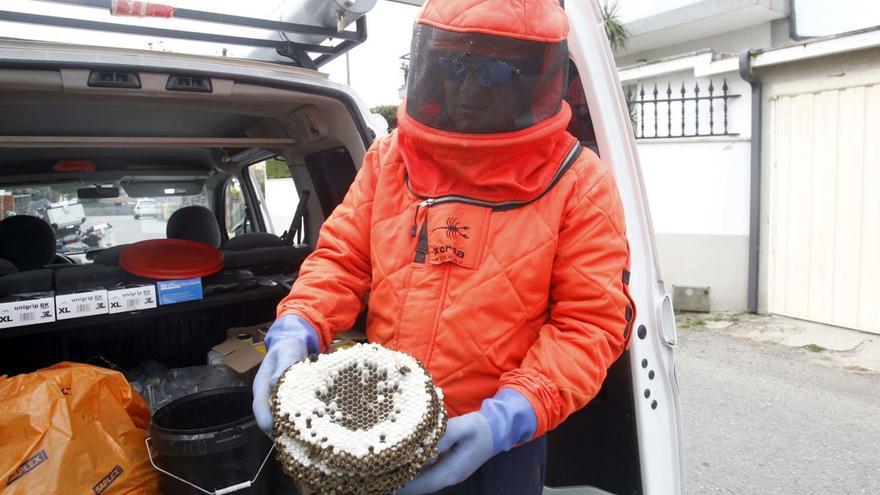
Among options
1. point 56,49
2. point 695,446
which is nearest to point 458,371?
point 56,49

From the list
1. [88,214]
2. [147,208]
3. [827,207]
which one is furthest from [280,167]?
[827,207]

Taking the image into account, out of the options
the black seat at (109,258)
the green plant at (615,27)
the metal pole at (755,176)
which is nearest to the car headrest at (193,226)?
the black seat at (109,258)

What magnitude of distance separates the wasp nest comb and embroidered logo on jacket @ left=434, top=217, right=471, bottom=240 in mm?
302

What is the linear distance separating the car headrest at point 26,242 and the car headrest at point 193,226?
718 mm

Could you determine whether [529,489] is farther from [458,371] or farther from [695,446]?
A: [695,446]

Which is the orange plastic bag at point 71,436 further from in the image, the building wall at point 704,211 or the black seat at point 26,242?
the building wall at point 704,211

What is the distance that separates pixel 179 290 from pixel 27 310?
1.80ft

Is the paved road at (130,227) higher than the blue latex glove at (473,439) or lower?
higher

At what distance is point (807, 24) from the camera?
30.0 ft

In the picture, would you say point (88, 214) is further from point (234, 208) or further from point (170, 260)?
point (170, 260)

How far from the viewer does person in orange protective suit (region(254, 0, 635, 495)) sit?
130cm

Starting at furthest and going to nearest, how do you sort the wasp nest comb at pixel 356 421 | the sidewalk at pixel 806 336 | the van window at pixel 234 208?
the sidewalk at pixel 806 336, the van window at pixel 234 208, the wasp nest comb at pixel 356 421

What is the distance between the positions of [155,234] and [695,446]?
3.84 m

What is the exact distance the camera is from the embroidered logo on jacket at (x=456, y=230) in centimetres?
141
